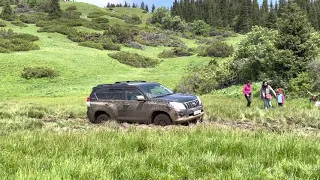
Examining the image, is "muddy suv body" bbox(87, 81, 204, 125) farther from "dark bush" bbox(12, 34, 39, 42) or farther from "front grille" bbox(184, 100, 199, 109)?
"dark bush" bbox(12, 34, 39, 42)

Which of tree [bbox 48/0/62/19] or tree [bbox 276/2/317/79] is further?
tree [bbox 48/0/62/19]

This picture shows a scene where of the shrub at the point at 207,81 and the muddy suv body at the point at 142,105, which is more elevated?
the muddy suv body at the point at 142,105

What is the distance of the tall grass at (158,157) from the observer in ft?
17.8

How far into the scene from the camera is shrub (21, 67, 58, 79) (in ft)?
131

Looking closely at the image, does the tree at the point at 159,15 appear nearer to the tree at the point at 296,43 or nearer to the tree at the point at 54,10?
the tree at the point at 54,10

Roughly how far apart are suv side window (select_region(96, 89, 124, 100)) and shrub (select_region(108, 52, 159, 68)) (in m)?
35.9

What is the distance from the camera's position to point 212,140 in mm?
7559

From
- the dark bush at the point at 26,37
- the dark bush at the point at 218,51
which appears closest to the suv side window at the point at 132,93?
the dark bush at the point at 218,51

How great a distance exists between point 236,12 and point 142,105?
393ft

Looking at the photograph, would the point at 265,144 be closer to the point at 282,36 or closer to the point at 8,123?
the point at 8,123

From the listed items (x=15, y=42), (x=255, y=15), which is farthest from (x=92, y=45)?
(x=255, y=15)

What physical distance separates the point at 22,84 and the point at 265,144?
3467cm

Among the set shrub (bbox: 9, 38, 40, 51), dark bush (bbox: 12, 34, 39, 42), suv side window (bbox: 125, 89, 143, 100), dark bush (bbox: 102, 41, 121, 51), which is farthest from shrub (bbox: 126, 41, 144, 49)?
suv side window (bbox: 125, 89, 143, 100)

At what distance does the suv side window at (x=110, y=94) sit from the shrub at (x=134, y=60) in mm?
35922
